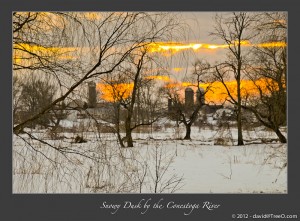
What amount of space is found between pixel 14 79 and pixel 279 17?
11.9ft

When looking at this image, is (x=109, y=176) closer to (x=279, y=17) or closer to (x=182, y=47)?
(x=182, y=47)

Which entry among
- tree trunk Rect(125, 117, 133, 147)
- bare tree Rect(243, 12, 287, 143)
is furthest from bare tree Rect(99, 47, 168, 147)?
bare tree Rect(243, 12, 287, 143)

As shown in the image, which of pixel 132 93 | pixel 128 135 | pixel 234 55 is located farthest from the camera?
pixel 234 55

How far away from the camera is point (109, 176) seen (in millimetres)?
4242

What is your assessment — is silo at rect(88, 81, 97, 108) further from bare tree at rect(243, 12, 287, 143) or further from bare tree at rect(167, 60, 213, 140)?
bare tree at rect(167, 60, 213, 140)

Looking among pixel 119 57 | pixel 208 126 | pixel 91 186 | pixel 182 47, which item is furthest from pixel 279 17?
pixel 208 126

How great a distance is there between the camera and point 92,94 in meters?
4.20

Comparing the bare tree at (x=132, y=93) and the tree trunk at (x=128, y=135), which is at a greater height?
the bare tree at (x=132, y=93)

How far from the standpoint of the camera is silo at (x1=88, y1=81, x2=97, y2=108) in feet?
13.4

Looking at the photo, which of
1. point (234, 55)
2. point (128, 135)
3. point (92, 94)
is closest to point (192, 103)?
point (234, 55)

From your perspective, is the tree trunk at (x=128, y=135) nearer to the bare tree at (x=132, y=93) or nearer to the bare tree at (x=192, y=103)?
the bare tree at (x=132, y=93)

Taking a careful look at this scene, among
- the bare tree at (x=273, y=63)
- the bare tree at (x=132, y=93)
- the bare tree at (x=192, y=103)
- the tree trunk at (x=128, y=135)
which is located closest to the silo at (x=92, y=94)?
the bare tree at (x=132, y=93)

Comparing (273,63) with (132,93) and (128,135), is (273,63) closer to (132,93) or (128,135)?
(132,93)

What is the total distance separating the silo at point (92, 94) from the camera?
13.4 ft
